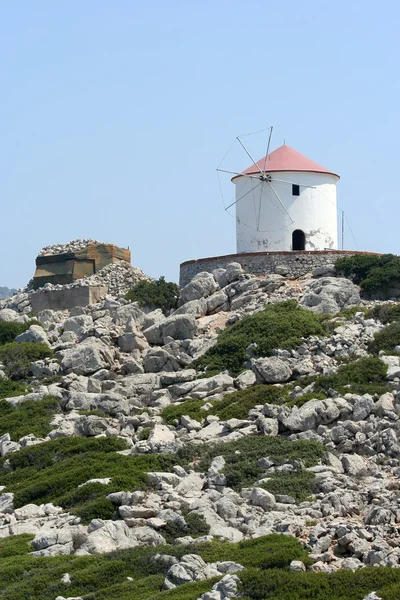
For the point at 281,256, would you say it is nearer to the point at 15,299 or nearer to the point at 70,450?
the point at 15,299

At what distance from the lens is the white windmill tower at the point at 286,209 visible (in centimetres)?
5112

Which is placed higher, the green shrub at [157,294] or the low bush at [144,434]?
the green shrub at [157,294]

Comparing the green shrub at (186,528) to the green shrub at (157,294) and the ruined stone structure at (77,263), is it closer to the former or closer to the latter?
the green shrub at (157,294)

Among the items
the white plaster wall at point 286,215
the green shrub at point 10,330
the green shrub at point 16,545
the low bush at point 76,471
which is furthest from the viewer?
the white plaster wall at point 286,215

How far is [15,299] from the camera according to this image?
55344 millimetres

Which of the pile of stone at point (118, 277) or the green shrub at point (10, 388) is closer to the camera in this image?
the green shrub at point (10, 388)

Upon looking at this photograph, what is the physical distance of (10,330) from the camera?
4853cm

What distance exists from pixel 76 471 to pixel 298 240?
21871mm

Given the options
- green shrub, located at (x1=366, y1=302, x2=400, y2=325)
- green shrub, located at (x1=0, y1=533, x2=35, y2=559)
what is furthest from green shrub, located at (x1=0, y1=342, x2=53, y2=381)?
green shrub, located at (x1=0, y1=533, x2=35, y2=559)

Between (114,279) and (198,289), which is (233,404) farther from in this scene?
(114,279)

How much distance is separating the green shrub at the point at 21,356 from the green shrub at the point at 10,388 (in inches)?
19.0

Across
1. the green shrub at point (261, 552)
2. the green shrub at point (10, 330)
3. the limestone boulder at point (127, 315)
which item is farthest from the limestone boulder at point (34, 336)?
the green shrub at point (261, 552)

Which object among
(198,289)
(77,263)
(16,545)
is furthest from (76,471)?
(77,263)

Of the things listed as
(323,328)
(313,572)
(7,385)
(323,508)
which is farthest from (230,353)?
(313,572)
